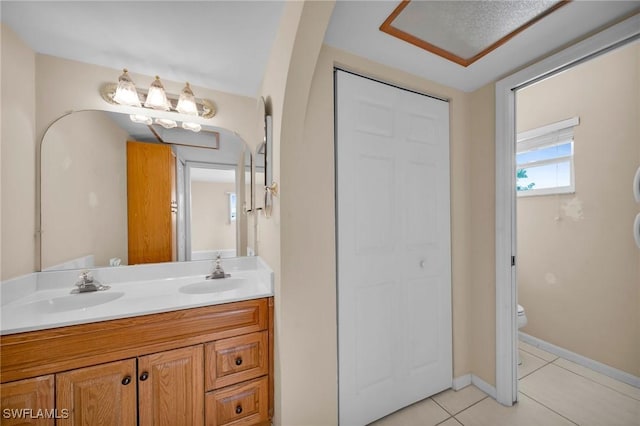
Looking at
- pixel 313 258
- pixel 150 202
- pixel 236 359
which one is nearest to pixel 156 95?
pixel 150 202

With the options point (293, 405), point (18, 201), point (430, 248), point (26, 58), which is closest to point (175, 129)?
point (26, 58)

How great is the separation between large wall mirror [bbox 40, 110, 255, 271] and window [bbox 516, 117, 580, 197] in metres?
2.74

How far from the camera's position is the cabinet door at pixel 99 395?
100 centimetres

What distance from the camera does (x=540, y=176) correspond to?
231 centimetres

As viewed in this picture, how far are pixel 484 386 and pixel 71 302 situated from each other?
275 centimetres

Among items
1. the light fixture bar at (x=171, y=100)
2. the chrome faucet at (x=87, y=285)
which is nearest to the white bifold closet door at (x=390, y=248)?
the light fixture bar at (x=171, y=100)

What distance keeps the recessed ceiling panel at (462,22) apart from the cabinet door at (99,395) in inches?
83.3

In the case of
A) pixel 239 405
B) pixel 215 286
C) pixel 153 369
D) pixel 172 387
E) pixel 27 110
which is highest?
pixel 27 110

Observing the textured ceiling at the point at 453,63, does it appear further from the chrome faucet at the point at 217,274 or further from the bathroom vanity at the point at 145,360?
the chrome faucet at the point at 217,274

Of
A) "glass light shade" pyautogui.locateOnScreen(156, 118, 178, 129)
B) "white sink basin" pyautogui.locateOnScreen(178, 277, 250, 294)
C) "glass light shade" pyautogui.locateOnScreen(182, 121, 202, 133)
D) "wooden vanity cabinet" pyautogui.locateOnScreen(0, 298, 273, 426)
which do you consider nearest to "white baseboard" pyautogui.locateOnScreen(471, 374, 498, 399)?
"wooden vanity cabinet" pyautogui.locateOnScreen(0, 298, 273, 426)

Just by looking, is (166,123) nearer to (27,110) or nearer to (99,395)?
(27,110)

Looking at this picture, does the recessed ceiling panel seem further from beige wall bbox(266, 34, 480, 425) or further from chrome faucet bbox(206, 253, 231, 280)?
chrome faucet bbox(206, 253, 231, 280)

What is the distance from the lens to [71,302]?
4.31 ft

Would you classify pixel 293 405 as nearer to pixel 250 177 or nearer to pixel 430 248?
pixel 430 248
